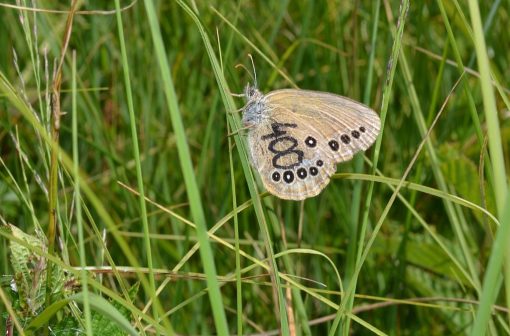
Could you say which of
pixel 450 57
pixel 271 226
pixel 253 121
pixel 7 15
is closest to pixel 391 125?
pixel 450 57

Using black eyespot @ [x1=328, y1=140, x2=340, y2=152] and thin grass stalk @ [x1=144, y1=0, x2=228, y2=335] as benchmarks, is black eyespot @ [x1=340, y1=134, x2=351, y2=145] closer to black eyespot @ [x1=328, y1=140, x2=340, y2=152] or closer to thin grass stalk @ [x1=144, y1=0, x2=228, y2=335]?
black eyespot @ [x1=328, y1=140, x2=340, y2=152]

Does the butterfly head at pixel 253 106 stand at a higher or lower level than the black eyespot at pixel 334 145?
higher

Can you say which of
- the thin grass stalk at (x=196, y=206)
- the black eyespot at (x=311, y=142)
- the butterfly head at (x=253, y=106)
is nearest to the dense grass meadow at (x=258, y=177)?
the butterfly head at (x=253, y=106)

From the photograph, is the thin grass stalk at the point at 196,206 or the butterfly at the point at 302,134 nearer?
the thin grass stalk at the point at 196,206

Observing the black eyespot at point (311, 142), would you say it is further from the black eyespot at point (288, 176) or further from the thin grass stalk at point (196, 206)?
the thin grass stalk at point (196, 206)

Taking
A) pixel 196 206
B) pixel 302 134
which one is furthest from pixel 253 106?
pixel 196 206

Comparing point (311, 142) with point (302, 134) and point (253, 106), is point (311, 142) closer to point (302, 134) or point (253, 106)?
point (302, 134)

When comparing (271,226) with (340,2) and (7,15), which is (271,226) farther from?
(7,15)
